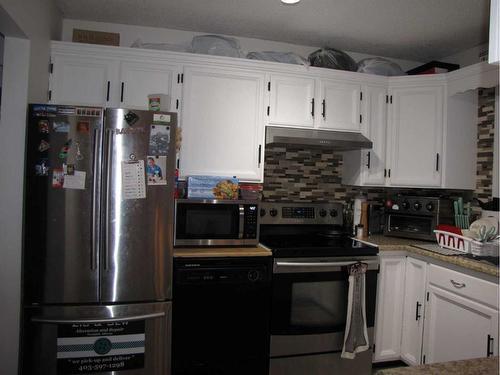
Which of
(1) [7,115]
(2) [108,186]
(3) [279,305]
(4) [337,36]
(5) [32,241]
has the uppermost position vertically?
(4) [337,36]

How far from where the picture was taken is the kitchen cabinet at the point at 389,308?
8.34 ft

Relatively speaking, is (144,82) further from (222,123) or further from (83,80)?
(222,123)

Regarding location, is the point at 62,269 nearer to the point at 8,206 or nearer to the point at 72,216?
the point at 72,216

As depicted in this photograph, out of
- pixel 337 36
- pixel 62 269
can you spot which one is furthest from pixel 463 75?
pixel 62 269

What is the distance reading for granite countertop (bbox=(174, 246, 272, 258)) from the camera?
215 centimetres

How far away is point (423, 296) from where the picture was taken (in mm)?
2422

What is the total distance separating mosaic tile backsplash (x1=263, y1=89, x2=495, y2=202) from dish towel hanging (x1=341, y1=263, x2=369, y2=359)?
88 cm

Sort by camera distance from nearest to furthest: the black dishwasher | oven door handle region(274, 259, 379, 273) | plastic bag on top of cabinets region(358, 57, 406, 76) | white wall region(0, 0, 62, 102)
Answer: white wall region(0, 0, 62, 102), the black dishwasher, oven door handle region(274, 259, 379, 273), plastic bag on top of cabinets region(358, 57, 406, 76)

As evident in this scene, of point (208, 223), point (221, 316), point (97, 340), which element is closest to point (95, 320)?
point (97, 340)

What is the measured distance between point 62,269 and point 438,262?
2297mm

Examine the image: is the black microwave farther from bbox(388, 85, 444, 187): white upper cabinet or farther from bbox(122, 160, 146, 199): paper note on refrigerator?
bbox(388, 85, 444, 187): white upper cabinet

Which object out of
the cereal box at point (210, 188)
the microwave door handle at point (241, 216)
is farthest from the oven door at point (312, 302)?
the cereal box at point (210, 188)

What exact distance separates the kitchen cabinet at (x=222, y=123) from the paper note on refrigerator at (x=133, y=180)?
49 centimetres

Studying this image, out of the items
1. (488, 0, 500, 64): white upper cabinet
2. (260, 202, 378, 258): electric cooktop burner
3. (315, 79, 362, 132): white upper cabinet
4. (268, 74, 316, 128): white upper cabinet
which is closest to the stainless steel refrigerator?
(260, 202, 378, 258): electric cooktop burner
